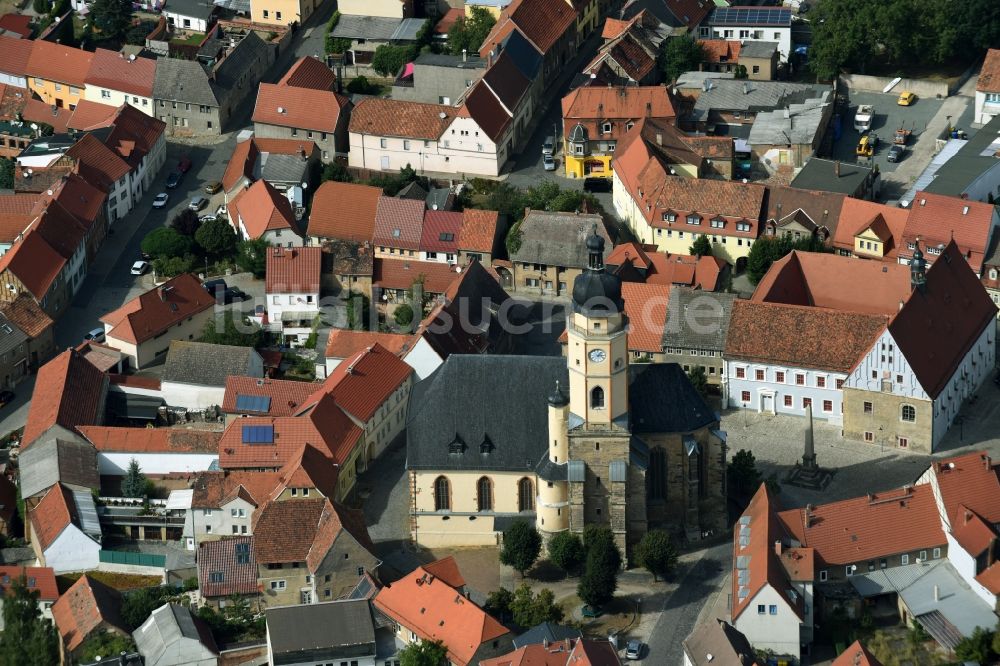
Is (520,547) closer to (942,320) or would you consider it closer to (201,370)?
(201,370)

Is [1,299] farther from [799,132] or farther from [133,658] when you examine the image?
[799,132]

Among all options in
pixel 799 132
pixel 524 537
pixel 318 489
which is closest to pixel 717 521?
pixel 524 537

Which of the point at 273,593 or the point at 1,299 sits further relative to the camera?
the point at 1,299

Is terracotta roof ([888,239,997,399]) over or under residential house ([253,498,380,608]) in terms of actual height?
over

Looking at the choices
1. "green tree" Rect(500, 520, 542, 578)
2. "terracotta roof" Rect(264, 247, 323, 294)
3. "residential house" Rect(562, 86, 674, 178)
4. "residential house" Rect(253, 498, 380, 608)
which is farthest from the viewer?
"residential house" Rect(562, 86, 674, 178)

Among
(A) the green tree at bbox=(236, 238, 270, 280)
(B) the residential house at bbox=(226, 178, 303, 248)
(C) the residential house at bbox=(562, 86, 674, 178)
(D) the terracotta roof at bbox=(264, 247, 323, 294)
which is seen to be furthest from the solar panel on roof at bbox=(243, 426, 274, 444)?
(C) the residential house at bbox=(562, 86, 674, 178)

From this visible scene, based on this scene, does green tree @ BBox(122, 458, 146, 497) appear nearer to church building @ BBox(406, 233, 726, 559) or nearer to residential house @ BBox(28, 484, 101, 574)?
residential house @ BBox(28, 484, 101, 574)
